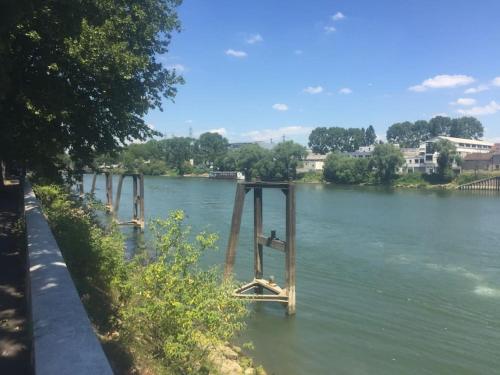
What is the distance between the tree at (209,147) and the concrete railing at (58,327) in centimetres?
13414

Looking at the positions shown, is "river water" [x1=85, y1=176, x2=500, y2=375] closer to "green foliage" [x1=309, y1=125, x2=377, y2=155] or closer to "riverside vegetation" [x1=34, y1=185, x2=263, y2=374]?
"riverside vegetation" [x1=34, y1=185, x2=263, y2=374]

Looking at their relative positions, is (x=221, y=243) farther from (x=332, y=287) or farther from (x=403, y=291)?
(x=403, y=291)

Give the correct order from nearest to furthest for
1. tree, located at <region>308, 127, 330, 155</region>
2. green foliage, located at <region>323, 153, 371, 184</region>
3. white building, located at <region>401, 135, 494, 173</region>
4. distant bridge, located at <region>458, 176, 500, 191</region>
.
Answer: distant bridge, located at <region>458, 176, 500, 191</region>
green foliage, located at <region>323, 153, 371, 184</region>
white building, located at <region>401, 135, 494, 173</region>
tree, located at <region>308, 127, 330, 155</region>

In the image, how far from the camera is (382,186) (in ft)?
293

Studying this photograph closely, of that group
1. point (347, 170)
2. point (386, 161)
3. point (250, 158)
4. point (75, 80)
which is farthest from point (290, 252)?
point (250, 158)

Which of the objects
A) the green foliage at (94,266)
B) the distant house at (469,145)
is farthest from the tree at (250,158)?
the green foliage at (94,266)

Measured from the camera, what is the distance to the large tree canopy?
8.13 m

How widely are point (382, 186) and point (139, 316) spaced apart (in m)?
87.4

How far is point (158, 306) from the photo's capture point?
669 centimetres

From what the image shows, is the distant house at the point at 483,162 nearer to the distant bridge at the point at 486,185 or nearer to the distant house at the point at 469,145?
the distant bridge at the point at 486,185

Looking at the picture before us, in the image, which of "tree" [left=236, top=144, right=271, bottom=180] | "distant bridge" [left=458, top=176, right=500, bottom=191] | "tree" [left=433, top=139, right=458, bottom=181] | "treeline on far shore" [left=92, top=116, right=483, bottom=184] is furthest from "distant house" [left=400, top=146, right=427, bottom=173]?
"tree" [left=236, top=144, right=271, bottom=180]

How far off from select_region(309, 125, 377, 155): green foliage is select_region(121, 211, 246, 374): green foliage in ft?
481

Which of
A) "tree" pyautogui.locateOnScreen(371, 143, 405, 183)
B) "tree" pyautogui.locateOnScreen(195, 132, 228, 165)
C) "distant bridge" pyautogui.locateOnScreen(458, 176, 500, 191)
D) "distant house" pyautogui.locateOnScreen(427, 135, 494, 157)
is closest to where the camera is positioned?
"distant bridge" pyautogui.locateOnScreen(458, 176, 500, 191)

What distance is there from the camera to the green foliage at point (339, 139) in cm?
15112
